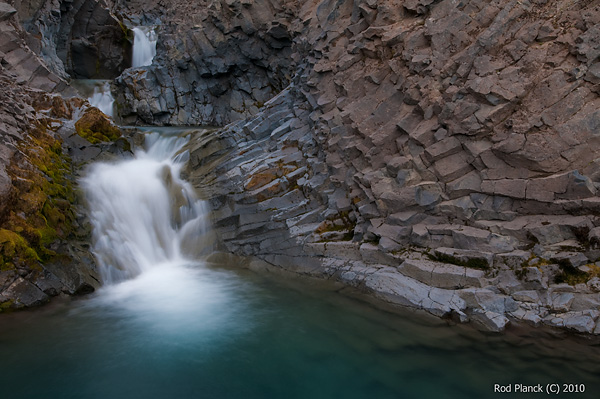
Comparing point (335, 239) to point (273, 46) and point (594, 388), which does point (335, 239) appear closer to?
point (594, 388)

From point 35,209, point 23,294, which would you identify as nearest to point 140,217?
point 35,209

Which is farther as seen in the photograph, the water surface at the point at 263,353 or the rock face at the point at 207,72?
the rock face at the point at 207,72

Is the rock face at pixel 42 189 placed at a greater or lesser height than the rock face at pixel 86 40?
lesser

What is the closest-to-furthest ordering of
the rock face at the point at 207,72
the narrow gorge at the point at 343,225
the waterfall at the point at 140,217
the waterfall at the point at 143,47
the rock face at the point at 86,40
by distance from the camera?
the narrow gorge at the point at 343,225
the waterfall at the point at 140,217
the rock face at the point at 207,72
the rock face at the point at 86,40
the waterfall at the point at 143,47

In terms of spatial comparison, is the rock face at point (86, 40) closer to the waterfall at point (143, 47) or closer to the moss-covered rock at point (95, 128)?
the waterfall at point (143, 47)

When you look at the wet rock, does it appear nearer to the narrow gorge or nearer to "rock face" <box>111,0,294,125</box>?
the narrow gorge

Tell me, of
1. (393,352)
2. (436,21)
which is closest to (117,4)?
(436,21)

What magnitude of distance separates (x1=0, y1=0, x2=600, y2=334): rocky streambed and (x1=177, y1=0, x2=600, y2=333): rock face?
0.12 ft

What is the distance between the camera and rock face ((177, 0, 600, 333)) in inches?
348

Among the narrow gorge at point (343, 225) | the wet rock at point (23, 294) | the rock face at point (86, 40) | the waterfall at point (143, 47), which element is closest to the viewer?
the narrow gorge at point (343, 225)

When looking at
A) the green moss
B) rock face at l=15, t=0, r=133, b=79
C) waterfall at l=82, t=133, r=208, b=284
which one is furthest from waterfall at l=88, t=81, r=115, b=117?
the green moss

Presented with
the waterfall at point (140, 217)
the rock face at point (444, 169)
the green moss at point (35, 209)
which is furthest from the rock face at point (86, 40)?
the rock face at point (444, 169)

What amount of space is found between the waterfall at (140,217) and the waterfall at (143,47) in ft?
55.8

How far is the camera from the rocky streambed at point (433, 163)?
29.1 feet
